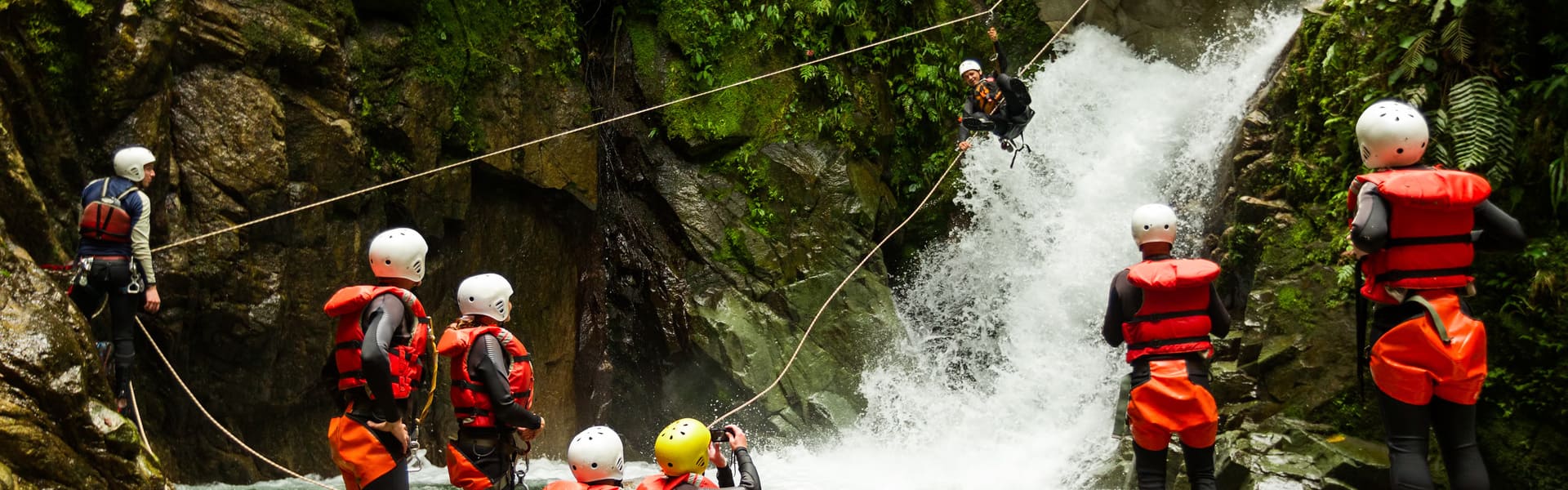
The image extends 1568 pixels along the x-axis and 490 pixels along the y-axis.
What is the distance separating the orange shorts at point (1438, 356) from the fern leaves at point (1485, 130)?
2295mm

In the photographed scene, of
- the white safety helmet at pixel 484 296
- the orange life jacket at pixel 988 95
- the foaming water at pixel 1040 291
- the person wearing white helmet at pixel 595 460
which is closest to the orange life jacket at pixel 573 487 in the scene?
the person wearing white helmet at pixel 595 460

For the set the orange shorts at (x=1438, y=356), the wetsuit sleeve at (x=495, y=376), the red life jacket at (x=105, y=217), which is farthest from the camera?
the red life jacket at (x=105, y=217)

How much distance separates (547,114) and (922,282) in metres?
4.94

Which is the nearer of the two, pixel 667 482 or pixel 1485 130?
pixel 667 482

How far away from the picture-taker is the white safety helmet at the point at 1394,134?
421cm

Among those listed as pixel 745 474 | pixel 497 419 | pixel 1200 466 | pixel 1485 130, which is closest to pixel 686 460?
pixel 745 474

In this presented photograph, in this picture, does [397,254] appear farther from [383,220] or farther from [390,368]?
[383,220]

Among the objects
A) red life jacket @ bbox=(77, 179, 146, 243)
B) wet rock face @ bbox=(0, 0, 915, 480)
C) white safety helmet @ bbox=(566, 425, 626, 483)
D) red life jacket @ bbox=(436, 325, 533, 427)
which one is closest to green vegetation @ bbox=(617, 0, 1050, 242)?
wet rock face @ bbox=(0, 0, 915, 480)

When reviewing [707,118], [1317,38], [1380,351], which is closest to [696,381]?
[707,118]

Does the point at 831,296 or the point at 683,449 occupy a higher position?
the point at 831,296

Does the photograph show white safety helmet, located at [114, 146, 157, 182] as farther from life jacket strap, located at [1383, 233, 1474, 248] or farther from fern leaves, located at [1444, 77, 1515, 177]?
fern leaves, located at [1444, 77, 1515, 177]

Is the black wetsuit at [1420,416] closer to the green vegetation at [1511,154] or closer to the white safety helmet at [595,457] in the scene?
the green vegetation at [1511,154]

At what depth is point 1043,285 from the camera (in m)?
11.7

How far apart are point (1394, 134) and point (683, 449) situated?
3161mm
